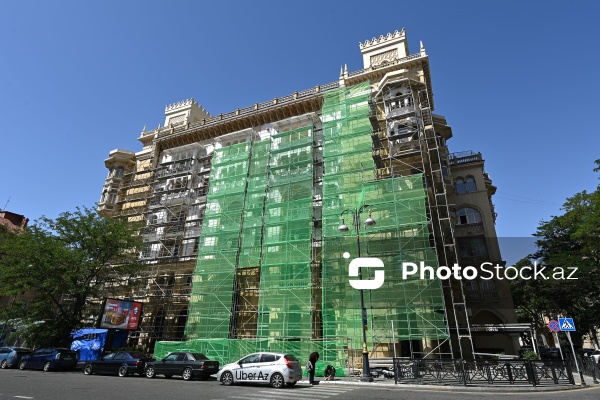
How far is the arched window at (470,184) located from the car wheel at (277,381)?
85.5ft

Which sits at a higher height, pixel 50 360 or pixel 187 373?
pixel 50 360

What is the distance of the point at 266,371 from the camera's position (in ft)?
48.6

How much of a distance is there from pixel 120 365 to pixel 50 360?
561 centimetres

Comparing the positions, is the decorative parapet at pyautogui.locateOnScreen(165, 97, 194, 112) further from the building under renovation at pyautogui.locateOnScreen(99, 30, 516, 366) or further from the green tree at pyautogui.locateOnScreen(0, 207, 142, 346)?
the green tree at pyautogui.locateOnScreen(0, 207, 142, 346)

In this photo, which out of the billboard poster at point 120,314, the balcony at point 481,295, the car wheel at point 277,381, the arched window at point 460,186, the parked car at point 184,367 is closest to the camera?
the car wheel at point 277,381

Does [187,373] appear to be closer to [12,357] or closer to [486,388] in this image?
[486,388]

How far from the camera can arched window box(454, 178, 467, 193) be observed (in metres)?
33.2

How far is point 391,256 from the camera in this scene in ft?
73.6

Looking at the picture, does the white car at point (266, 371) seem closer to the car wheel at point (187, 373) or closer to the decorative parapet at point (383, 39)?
the car wheel at point (187, 373)

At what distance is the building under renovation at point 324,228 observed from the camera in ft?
72.2

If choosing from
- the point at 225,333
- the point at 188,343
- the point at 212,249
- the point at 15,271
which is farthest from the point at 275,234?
the point at 15,271

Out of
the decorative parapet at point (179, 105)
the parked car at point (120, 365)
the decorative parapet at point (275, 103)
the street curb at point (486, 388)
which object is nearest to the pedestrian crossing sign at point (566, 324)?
the street curb at point (486, 388)

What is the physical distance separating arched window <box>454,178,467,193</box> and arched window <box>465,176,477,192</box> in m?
0.26

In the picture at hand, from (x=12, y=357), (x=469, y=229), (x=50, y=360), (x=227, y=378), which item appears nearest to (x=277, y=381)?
(x=227, y=378)
